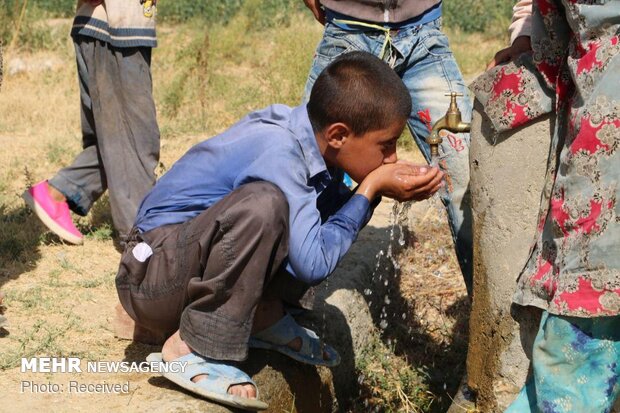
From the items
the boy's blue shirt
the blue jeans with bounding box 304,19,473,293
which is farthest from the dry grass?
the blue jeans with bounding box 304,19,473,293

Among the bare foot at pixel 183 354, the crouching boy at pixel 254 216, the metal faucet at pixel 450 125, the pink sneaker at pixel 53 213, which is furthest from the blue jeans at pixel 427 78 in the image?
the pink sneaker at pixel 53 213

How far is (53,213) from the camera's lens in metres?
4.68

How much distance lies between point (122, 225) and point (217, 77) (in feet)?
10.9

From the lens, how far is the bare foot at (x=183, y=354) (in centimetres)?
297

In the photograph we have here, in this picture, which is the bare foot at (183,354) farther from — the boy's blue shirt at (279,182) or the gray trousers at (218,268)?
the boy's blue shirt at (279,182)

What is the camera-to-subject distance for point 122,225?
4.60 m

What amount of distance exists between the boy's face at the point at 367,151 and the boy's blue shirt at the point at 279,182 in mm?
68

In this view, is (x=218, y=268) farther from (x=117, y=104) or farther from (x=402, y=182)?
(x=117, y=104)

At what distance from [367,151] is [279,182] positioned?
0.98 feet

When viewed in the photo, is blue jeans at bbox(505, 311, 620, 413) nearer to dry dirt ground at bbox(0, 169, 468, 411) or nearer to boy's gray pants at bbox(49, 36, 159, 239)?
dry dirt ground at bbox(0, 169, 468, 411)

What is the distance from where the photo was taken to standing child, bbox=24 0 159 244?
4461mm

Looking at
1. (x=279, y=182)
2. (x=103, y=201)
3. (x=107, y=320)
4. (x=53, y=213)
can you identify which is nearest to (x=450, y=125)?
(x=279, y=182)

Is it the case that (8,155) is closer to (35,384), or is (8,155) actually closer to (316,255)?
(35,384)

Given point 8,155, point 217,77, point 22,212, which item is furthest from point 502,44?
point 22,212
